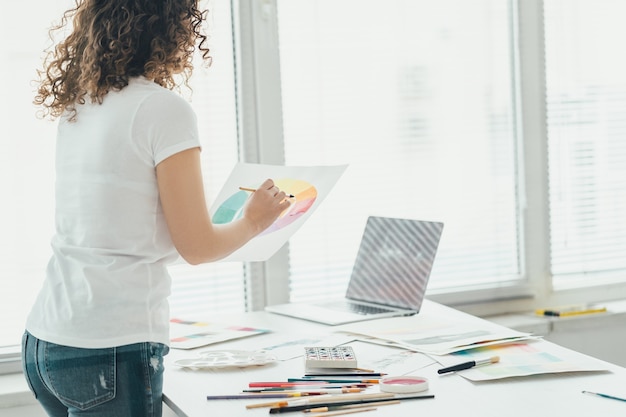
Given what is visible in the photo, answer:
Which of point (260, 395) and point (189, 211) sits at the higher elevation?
point (189, 211)

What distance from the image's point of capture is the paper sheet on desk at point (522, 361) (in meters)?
1.44

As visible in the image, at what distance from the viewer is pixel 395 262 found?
2100 mm

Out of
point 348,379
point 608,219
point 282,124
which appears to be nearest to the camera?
point 348,379

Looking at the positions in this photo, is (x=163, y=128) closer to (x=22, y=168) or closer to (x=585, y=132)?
(x=22, y=168)

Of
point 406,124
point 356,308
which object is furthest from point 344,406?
point 406,124

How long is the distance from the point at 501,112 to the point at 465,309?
663 millimetres

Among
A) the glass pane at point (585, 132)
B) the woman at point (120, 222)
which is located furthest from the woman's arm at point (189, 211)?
the glass pane at point (585, 132)

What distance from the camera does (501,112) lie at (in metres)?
2.80

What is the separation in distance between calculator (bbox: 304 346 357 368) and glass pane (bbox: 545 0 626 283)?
1.55 meters

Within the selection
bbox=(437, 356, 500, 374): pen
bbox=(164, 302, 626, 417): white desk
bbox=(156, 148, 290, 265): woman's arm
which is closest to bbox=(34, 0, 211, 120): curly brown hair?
bbox=(156, 148, 290, 265): woman's arm

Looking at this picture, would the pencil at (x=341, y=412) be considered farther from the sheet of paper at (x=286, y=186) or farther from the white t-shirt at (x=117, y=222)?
the sheet of paper at (x=286, y=186)

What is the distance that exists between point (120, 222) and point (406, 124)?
1505 mm

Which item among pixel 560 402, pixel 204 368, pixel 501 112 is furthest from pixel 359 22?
pixel 560 402

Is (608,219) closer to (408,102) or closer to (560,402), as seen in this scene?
(408,102)
